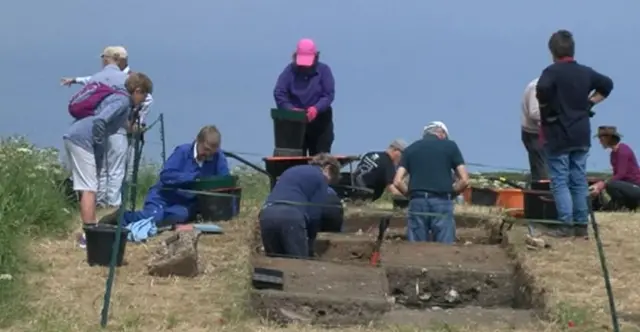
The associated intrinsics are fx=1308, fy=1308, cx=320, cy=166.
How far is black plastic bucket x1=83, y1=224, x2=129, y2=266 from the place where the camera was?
8211 millimetres

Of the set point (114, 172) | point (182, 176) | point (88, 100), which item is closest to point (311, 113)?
point (182, 176)

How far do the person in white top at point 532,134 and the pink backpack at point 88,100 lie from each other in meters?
3.78

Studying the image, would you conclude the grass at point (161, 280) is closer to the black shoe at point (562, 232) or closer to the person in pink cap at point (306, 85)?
the black shoe at point (562, 232)

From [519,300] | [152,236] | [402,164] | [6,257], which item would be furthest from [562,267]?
[6,257]

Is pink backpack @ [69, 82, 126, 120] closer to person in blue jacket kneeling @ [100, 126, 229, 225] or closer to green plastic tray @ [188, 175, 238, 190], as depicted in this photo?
person in blue jacket kneeling @ [100, 126, 229, 225]

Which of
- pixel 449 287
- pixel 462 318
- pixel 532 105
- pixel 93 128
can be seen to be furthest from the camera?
pixel 532 105

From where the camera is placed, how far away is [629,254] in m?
9.17

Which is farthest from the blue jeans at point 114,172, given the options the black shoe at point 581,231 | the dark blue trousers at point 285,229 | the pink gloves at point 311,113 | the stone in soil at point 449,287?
the black shoe at point 581,231

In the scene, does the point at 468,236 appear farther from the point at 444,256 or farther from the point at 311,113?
the point at 311,113

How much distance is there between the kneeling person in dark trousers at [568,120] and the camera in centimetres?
958

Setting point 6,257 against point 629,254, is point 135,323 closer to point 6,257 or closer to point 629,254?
point 6,257

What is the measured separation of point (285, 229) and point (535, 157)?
3.76 metres

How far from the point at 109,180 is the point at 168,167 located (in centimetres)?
101

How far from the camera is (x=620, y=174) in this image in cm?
1203
